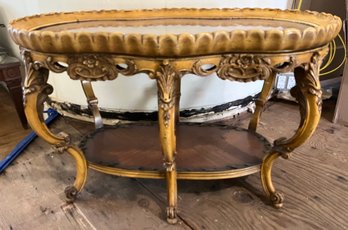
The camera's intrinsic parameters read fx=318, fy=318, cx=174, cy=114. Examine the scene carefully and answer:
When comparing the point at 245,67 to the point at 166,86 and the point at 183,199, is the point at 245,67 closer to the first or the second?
the point at 166,86

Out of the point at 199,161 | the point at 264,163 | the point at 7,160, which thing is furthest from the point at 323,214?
the point at 7,160

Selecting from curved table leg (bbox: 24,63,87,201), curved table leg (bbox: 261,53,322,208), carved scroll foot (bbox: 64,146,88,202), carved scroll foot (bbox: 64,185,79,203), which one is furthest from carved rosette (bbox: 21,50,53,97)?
curved table leg (bbox: 261,53,322,208)

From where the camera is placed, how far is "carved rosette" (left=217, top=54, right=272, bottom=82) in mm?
817

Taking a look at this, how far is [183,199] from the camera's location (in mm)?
1134

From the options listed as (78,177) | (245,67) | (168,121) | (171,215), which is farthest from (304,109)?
(78,177)

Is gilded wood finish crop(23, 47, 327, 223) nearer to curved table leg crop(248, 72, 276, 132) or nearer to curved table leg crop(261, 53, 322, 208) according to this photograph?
curved table leg crop(261, 53, 322, 208)

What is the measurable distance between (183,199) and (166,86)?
1.58ft

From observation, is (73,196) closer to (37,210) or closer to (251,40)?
(37,210)

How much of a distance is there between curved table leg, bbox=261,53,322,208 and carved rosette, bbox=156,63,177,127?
36cm

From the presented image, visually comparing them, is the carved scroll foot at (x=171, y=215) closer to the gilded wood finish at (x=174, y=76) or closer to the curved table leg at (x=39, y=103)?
the gilded wood finish at (x=174, y=76)

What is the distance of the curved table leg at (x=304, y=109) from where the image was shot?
87cm

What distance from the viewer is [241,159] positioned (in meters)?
1.11

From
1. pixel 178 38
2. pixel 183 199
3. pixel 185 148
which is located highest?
pixel 178 38

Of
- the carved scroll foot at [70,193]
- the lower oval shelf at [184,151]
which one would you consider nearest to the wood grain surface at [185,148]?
the lower oval shelf at [184,151]
